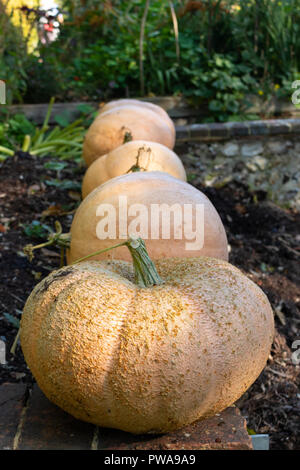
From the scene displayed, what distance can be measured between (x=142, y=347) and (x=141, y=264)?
0.95 feet

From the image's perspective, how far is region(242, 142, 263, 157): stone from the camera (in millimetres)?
5844

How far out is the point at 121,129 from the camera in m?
4.03

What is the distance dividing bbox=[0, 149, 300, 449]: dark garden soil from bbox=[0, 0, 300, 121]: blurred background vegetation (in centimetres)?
129

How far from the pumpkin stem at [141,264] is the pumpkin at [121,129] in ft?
7.95

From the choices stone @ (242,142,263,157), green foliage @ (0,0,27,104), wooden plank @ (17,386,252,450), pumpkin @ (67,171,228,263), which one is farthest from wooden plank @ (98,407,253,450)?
green foliage @ (0,0,27,104)

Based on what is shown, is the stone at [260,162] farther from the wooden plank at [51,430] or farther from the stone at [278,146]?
the wooden plank at [51,430]

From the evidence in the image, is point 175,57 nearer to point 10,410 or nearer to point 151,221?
point 151,221

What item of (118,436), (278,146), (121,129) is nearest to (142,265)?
(118,436)

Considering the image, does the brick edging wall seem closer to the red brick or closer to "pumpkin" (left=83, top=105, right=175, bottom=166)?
"pumpkin" (left=83, top=105, right=175, bottom=166)

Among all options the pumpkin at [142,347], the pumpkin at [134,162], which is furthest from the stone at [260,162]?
the pumpkin at [142,347]

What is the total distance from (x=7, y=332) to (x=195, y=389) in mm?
1221

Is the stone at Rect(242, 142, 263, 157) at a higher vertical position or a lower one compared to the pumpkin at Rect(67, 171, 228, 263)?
lower

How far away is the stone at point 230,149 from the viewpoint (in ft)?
19.1
